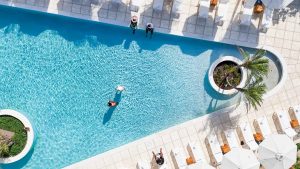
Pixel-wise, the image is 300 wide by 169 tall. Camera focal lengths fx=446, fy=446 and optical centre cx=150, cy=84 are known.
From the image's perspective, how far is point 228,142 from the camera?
22.2 m

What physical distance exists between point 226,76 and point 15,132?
10.9 m

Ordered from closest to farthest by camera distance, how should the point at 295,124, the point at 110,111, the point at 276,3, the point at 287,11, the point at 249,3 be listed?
the point at 276,3 < the point at 249,3 < the point at 295,124 < the point at 110,111 < the point at 287,11

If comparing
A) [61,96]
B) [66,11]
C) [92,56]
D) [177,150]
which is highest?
[66,11]

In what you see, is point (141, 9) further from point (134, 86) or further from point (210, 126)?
point (210, 126)

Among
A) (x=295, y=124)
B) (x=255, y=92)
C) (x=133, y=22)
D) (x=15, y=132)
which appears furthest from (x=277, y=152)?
(x=15, y=132)

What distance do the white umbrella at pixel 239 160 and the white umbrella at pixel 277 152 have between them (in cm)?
49

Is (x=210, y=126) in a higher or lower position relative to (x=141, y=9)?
lower

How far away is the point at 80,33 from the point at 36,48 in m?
2.32

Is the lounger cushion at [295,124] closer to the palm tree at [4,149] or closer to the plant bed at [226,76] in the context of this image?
the plant bed at [226,76]

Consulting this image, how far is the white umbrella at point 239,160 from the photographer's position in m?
20.9

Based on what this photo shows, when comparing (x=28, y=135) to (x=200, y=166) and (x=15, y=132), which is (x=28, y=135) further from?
(x=200, y=166)

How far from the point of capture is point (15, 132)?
22141mm

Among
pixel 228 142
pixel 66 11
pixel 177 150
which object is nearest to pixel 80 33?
pixel 66 11

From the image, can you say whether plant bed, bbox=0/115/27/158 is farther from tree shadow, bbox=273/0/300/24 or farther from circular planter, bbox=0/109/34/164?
tree shadow, bbox=273/0/300/24
